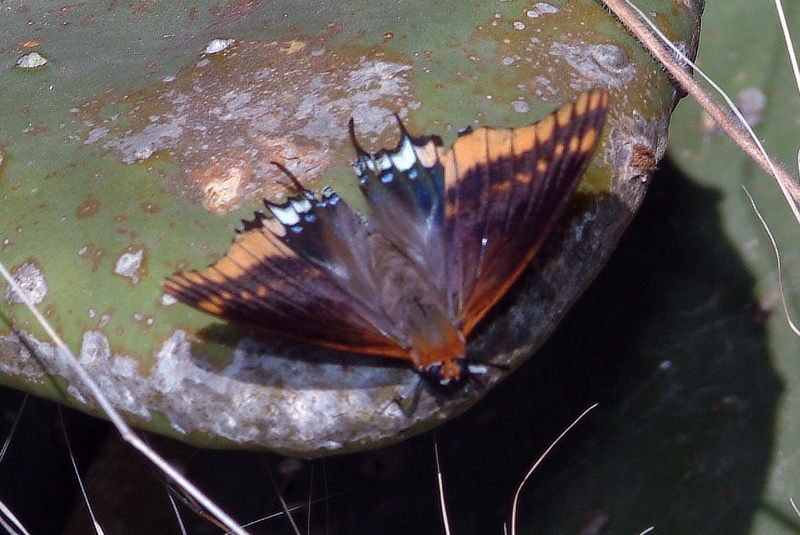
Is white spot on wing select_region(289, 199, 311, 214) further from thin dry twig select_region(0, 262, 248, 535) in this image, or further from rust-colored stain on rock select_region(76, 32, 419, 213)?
thin dry twig select_region(0, 262, 248, 535)

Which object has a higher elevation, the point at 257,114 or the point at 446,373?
the point at 257,114

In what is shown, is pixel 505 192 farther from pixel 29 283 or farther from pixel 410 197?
pixel 29 283

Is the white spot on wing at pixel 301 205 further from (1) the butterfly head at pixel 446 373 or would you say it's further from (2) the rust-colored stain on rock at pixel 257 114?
(1) the butterfly head at pixel 446 373

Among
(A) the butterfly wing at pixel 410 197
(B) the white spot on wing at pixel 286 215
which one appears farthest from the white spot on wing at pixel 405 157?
(B) the white spot on wing at pixel 286 215

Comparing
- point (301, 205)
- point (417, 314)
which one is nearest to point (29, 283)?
point (301, 205)

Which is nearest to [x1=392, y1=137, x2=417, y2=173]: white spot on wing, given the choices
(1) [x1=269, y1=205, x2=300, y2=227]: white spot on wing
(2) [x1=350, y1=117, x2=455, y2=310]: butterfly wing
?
(2) [x1=350, y1=117, x2=455, y2=310]: butterfly wing

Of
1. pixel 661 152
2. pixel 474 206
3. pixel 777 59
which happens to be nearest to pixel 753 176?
pixel 777 59

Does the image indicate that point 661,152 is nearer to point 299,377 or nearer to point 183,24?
point 299,377
